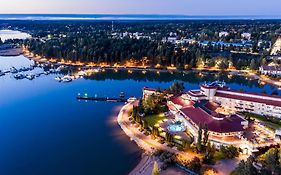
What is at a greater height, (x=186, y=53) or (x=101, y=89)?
(x=186, y=53)

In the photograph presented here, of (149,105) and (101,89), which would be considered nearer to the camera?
(149,105)

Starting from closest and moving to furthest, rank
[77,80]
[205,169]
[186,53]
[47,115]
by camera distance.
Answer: [205,169]
[47,115]
[77,80]
[186,53]

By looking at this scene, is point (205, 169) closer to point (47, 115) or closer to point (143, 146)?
point (143, 146)

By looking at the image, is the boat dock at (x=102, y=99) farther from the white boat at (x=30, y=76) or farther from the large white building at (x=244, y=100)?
the white boat at (x=30, y=76)

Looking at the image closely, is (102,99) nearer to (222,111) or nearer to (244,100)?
(222,111)

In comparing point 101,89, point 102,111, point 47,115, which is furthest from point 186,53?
point 47,115

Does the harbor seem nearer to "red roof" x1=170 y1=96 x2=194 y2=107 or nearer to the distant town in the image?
the distant town

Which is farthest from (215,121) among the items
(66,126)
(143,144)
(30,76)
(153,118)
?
(30,76)
